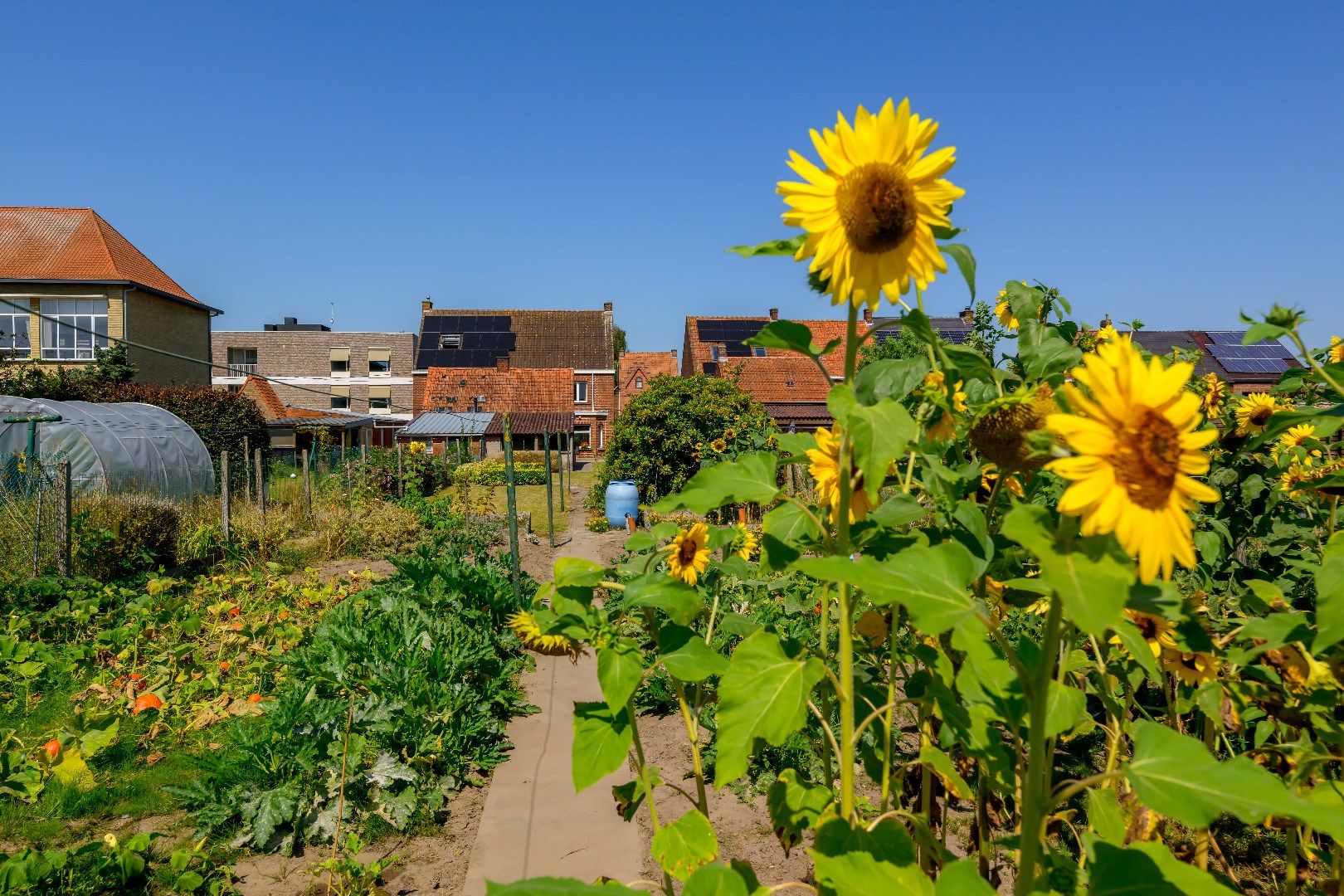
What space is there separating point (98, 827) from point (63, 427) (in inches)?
388

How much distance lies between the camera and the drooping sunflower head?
101 cm

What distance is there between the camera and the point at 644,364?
38.9 m

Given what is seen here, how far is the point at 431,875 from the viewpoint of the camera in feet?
10.5

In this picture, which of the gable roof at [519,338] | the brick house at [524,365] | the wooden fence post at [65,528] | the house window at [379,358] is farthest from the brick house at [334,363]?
the wooden fence post at [65,528]

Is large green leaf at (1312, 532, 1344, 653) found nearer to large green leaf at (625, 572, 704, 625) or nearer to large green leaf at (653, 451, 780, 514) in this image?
large green leaf at (653, 451, 780, 514)

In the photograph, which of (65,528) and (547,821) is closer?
(547,821)

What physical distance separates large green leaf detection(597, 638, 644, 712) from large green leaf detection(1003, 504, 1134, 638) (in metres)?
0.74

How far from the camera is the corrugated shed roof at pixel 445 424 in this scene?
29953 mm

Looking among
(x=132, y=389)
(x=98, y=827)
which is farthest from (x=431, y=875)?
(x=132, y=389)

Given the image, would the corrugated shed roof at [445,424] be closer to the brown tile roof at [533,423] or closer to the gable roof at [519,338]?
the brown tile roof at [533,423]

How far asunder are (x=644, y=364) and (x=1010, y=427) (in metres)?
38.1

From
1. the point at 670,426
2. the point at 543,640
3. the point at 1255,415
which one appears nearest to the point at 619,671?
the point at 543,640

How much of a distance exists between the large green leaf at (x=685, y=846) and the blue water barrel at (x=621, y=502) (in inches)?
491

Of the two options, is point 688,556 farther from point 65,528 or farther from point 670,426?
point 670,426
